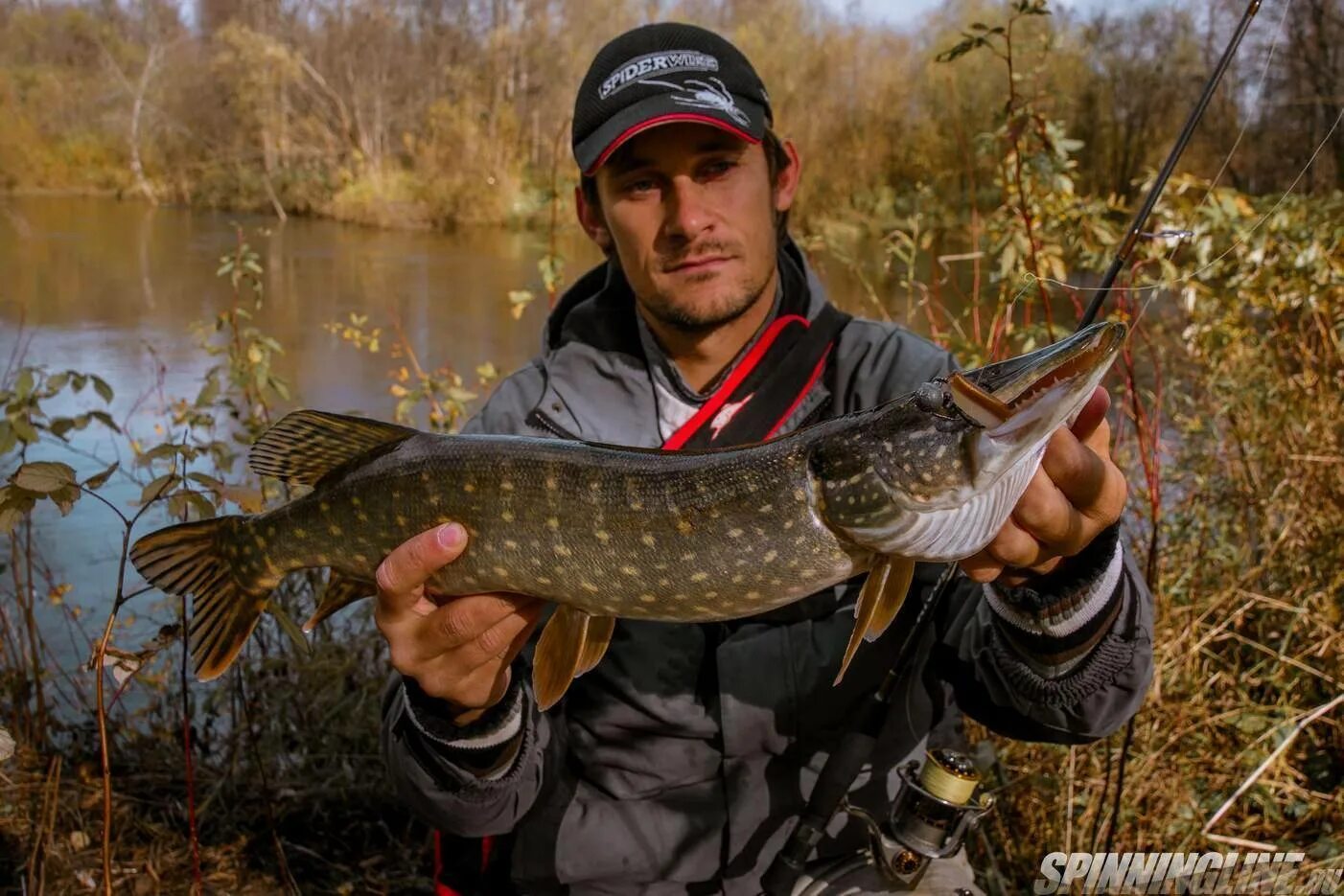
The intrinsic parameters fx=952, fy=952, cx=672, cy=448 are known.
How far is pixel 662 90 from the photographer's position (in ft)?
6.57

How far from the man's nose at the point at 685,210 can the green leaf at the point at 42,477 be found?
47.6 inches

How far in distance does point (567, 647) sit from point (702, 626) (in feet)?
1.33

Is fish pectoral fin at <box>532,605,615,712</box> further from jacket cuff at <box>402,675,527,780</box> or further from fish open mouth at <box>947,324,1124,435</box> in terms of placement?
fish open mouth at <box>947,324,1124,435</box>

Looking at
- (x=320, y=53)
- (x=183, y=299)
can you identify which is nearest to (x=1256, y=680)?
(x=183, y=299)

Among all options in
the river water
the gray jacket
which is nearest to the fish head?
the gray jacket

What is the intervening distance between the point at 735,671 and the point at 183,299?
7500 millimetres

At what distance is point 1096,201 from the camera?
2955mm

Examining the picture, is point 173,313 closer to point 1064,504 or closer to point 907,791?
point 907,791

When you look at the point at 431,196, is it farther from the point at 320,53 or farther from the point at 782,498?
the point at 782,498

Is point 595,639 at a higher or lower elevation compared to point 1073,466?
lower

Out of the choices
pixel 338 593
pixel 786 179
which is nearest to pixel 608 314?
pixel 786 179

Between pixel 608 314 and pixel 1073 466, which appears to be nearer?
pixel 1073 466

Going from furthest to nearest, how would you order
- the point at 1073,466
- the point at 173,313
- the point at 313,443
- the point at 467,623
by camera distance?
1. the point at 173,313
2. the point at 313,443
3. the point at 467,623
4. the point at 1073,466

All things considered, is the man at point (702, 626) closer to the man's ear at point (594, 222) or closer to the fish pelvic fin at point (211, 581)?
the man's ear at point (594, 222)
